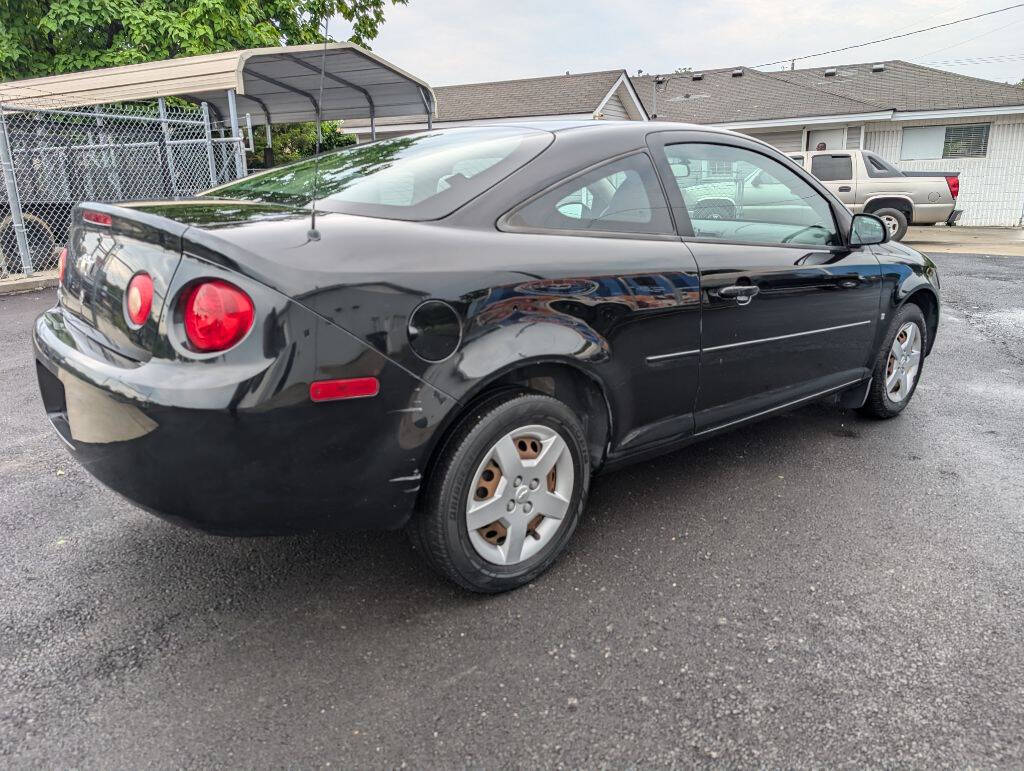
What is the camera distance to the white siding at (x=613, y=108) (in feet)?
74.1

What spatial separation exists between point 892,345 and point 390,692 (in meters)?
3.39

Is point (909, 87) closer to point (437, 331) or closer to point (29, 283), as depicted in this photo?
point (29, 283)

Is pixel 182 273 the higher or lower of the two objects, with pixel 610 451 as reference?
higher

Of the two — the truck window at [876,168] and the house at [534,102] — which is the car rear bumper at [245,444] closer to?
the truck window at [876,168]

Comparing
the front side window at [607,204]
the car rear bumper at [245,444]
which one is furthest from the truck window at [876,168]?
the car rear bumper at [245,444]

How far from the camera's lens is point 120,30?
49.1ft

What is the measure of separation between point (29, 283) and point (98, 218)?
25.6ft

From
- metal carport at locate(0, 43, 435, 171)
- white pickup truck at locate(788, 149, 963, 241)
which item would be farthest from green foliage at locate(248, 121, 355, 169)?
white pickup truck at locate(788, 149, 963, 241)

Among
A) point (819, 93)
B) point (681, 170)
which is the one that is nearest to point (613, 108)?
point (819, 93)

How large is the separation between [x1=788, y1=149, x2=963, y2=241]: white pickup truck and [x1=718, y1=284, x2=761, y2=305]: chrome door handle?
43.9 ft

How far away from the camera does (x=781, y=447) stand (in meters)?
3.97

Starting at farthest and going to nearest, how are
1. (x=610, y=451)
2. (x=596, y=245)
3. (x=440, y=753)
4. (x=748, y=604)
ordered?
(x=610, y=451) → (x=596, y=245) → (x=748, y=604) → (x=440, y=753)

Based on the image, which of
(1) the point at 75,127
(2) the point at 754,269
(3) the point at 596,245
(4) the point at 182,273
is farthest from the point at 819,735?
(1) the point at 75,127

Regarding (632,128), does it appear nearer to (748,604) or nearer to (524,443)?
(524,443)
